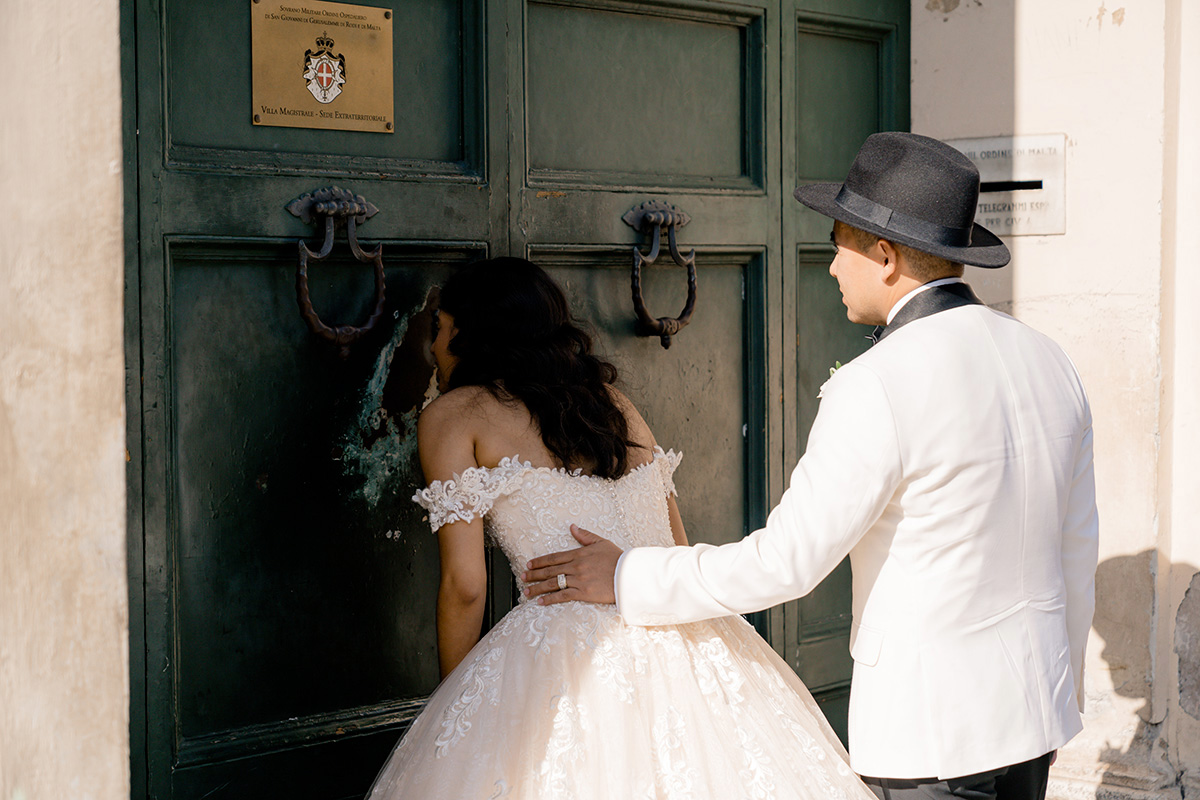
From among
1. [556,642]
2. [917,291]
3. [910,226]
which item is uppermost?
[910,226]

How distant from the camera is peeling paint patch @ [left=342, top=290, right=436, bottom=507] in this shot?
253 cm

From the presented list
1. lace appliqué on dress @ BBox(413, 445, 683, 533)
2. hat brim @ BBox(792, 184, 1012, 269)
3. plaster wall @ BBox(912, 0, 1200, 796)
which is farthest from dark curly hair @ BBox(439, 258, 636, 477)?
plaster wall @ BBox(912, 0, 1200, 796)

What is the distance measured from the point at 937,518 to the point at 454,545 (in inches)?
37.6

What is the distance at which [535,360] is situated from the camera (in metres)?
2.29

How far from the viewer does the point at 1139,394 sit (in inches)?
122

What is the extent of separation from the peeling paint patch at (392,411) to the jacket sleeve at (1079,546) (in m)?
1.43

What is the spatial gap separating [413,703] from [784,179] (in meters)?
1.71

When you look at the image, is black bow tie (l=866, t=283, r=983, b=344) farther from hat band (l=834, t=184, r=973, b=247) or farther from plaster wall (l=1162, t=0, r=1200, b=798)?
plaster wall (l=1162, t=0, r=1200, b=798)

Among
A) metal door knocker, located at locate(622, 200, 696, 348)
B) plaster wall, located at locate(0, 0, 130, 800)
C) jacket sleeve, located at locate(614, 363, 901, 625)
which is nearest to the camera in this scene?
plaster wall, located at locate(0, 0, 130, 800)

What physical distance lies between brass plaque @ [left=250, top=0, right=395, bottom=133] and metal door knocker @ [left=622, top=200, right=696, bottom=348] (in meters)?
0.70

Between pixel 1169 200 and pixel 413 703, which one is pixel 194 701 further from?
pixel 1169 200

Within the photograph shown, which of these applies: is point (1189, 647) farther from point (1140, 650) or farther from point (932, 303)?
point (932, 303)

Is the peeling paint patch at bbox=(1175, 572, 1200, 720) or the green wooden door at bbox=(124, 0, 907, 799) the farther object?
the peeling paint patch at bbox=(1175, 572, 1200, 720)

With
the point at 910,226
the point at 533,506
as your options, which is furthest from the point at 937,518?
the point at 533,506
